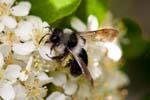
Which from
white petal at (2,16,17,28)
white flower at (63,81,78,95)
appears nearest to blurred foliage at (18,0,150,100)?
white petal at (2,16,17,28)

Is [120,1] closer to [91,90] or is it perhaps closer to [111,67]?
[111,67]

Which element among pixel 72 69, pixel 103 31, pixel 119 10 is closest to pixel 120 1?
pixel 119 10

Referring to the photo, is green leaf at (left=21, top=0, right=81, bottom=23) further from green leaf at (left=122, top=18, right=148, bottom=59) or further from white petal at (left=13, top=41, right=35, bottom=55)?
green leaf at (left=122, top=18, right=148, bottom=59)

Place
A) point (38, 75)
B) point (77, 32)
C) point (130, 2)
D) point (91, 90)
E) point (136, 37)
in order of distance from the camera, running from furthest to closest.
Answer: point (130, 2) → point (136, 37) → point (91, 90) → point (77, 32) → point (38, 75)

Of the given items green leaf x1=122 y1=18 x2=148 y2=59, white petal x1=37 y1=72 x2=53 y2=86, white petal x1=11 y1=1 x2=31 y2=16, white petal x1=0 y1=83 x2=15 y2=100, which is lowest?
white petal x1=0 y1=83 x2=15 y2=100

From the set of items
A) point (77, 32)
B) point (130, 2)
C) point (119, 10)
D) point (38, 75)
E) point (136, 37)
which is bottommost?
point (38, 75)

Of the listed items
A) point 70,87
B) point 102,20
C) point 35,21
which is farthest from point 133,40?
point 35,21

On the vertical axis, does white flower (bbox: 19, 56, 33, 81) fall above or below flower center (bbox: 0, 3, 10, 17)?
below
